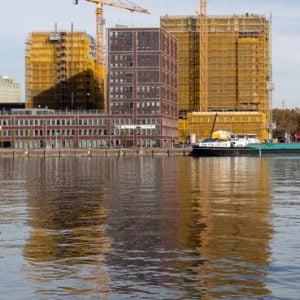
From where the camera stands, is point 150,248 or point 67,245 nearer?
point 150,248

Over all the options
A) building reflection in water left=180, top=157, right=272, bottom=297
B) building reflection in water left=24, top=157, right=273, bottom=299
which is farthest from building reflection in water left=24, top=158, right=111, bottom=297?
building reflection in water left=180, top=157, right=272, bottom=297

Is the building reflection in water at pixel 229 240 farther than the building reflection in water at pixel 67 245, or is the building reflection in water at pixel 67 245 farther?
the building reflection in water at pixel 67 245

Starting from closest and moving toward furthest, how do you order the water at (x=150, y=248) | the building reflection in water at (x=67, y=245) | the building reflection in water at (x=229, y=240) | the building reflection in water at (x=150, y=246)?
the water at (x=150, y=248) < the building reflection in water at (x=150, y=246) < the building reflection in water at (x=229, y=240) < the building reflection in water at (x=67, y=245)

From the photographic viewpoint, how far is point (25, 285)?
24.7 meters

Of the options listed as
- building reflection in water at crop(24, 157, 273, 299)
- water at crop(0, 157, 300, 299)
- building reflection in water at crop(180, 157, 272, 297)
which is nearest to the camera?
water at crop(0, 157, 300, 299)

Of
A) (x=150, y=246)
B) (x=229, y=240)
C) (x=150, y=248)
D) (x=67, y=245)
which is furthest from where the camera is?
(x=229, y=240)

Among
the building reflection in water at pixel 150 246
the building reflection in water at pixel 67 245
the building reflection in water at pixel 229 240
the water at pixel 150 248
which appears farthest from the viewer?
the building reflection in water at pixel 67 245

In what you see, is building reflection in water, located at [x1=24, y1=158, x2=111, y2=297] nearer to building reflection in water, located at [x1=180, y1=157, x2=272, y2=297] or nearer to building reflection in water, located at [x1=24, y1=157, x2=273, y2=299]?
building reflection in water, located at [x1=24, y1=157, x2=273, y2=299]

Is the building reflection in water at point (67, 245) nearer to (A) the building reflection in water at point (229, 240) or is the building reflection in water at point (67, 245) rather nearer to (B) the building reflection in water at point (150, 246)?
(B) the building reflection in water at point (150, 246)

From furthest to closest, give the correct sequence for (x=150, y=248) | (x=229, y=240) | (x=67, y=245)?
1. (x=229, y=240)
2. (x=67, y=245)
3. (x=150, y=248)

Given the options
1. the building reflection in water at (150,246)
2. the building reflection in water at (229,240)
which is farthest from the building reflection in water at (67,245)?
the building reflection in water at (229,240)

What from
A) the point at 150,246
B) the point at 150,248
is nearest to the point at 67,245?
the point at 150,246

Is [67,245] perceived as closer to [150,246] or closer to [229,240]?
[150,246]

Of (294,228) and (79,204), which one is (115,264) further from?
(79,204)
